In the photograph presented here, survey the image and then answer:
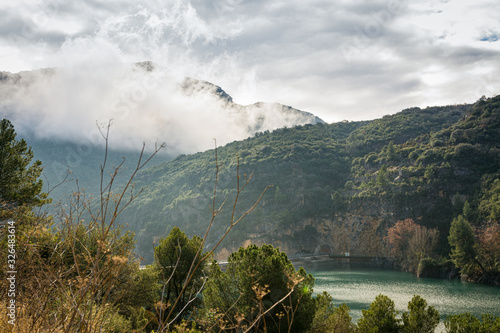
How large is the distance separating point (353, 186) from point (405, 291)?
46151mm

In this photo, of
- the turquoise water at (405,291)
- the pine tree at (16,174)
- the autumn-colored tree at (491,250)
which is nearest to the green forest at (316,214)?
the pine tree at (16,174)

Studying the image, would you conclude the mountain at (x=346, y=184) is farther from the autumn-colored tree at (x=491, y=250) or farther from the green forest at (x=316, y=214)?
the autumn-colored tree at (x=491, y=250)

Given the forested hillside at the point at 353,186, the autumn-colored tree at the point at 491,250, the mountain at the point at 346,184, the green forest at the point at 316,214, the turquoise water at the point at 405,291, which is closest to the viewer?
the green forest at the point at 316,214

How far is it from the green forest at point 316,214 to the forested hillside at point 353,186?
0.92 feet

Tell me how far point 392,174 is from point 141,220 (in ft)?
219

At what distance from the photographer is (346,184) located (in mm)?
85625

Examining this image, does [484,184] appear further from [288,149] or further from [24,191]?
[24,191]

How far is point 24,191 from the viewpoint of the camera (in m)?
17.3

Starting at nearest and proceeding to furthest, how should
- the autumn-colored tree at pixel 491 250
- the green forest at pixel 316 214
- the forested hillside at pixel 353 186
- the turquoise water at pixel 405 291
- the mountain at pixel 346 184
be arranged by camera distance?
1. the green forest at pixel 316 214
2. the turquoise water at pixel 405 291
3. the autumn-colored tree at pixel 491 250
4. the forested hillside at pixel 353 186
5. the mountain at pixel 346 184

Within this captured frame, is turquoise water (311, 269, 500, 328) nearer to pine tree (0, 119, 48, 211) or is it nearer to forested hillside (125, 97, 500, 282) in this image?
forested hillside (125, 97, 500, 282)

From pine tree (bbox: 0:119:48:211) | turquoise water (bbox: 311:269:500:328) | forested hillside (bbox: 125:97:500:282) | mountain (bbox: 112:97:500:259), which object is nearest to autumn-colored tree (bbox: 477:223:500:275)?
turquoise water (bbox: 311:269:500:328)

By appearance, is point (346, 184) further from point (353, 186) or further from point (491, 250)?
point (491, 250)

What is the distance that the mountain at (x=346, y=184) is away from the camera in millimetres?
67625

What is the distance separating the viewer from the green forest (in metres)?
14.8
